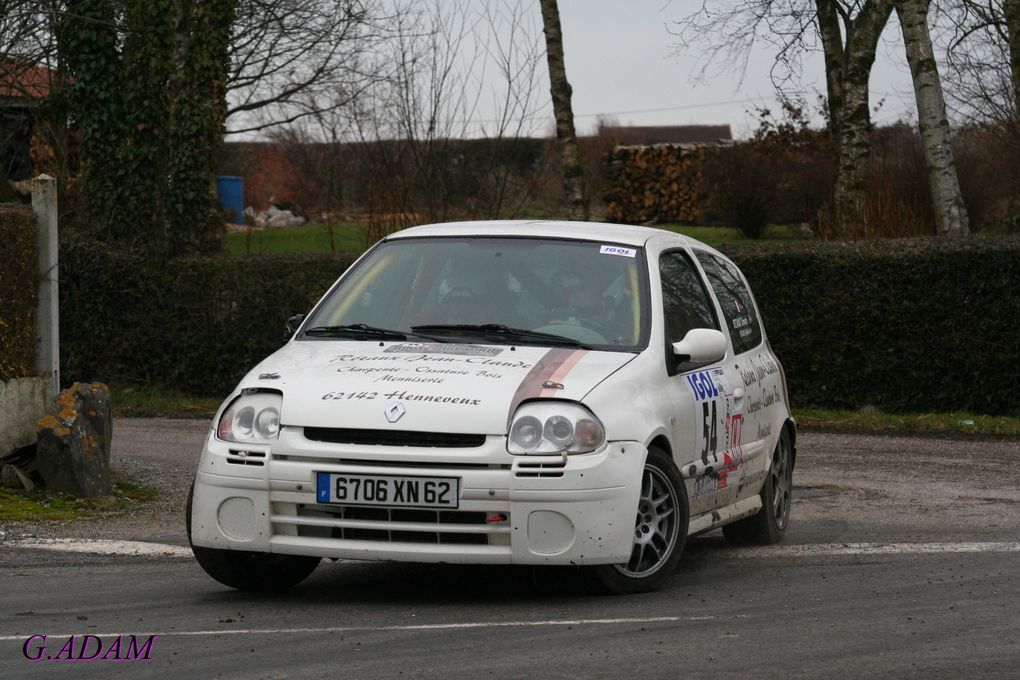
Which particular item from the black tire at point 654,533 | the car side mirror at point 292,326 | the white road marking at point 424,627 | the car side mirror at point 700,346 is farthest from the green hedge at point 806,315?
the white road marking at point 424,627

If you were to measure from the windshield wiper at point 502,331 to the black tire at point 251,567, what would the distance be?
1.24 m

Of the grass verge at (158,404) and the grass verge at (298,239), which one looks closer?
the grass verge at (158,404)

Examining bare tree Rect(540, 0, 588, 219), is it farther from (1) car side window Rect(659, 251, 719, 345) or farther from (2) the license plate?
(2) the license plate

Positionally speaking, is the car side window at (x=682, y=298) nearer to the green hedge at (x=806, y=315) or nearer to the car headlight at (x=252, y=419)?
the car headlight at (x=252, y=419)

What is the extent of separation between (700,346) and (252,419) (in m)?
2.11

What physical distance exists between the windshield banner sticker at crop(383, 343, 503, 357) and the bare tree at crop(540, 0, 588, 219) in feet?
48.9

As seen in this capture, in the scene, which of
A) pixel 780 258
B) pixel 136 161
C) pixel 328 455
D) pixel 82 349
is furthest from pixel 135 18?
pixel 328 455

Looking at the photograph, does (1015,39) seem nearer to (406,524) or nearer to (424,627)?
(406,524)

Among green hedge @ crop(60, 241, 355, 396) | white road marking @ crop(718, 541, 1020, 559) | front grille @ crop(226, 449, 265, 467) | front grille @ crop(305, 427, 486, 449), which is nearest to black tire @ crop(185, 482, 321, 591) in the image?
front grille @ crop(226, 449, 265, 467)

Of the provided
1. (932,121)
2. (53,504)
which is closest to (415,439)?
(53,504)

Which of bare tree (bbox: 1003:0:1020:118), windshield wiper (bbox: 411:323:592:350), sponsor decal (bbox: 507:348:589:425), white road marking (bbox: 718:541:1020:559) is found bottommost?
white road marking (bbox: 718:541:1020:559)

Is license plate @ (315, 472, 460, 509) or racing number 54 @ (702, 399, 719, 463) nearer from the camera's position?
license plate @ (315, 472, 460, 509)

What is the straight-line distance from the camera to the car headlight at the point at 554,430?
641 cm

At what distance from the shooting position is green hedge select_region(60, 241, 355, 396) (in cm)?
1834
